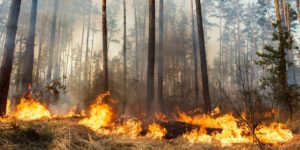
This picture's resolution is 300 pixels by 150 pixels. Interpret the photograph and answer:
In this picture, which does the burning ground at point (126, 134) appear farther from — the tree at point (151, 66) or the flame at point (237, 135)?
the tree at point (151, 66)

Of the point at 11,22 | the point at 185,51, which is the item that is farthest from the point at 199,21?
the point at 185,51

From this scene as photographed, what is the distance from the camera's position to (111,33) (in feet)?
142

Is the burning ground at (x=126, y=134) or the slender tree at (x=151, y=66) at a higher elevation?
the slender tree at (x=151, y=66)

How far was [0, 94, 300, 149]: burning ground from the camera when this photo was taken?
196 inches

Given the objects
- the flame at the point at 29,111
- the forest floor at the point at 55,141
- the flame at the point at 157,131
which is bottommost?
the flame at the point at 157,131

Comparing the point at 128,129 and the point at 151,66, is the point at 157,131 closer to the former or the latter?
the point at 128,129

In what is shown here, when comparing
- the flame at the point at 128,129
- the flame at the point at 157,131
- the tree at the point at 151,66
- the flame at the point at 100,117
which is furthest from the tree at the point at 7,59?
the tree at the point at 151,66

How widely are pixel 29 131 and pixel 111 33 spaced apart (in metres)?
39.2

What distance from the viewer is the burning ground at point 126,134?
16.3 ft

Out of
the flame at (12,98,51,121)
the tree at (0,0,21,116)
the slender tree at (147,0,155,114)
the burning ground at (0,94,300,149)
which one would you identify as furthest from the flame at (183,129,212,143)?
the tree at (0,0,21,116)

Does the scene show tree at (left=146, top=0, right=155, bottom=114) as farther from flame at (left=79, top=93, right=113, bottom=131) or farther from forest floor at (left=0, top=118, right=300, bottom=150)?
forest floor at (left=0, top=118, right=300, bottom=150)

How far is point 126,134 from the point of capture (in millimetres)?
7109

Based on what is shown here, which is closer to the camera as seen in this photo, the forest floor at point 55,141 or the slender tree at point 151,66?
the forest floor at point 55,141

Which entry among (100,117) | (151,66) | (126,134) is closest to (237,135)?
(126,134)
